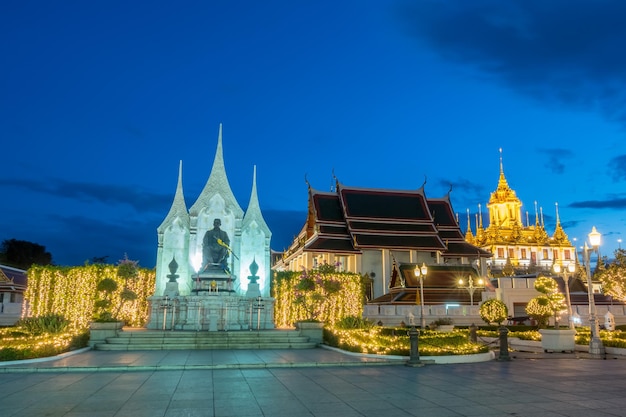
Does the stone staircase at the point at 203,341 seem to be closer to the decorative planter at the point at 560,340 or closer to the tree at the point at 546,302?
the decorative planter at the point at 560,340

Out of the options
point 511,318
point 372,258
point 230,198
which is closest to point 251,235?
point 230,198

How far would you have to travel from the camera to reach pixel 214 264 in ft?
87.2

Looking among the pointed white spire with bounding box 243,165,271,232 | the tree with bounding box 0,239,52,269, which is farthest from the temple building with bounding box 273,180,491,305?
the tree with bounding box 0,239,52,269

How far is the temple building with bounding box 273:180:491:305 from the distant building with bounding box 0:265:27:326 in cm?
2374

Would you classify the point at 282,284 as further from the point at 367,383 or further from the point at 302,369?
the point at 367,383

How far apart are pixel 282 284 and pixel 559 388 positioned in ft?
64.8

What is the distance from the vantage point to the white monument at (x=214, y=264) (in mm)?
24125

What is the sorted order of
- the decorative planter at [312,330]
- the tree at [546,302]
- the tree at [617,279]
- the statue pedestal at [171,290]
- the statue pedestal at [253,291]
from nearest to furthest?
the decorative planter at [312,330] → the tree at [546,302] → the statue pedestal at [171,290] → the statue pedestal at [253,291] → the tree at [617,279]

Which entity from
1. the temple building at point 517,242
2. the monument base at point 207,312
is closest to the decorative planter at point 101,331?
the monument base at point 207,312

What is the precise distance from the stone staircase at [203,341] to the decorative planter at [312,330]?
Result: 0.30 m

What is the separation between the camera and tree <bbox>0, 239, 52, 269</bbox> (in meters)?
67.6

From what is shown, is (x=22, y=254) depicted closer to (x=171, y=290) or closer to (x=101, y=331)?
(x=171, y=290)

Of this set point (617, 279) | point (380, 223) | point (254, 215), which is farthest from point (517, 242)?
point (254, 215)

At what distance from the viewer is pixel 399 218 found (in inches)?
2015
